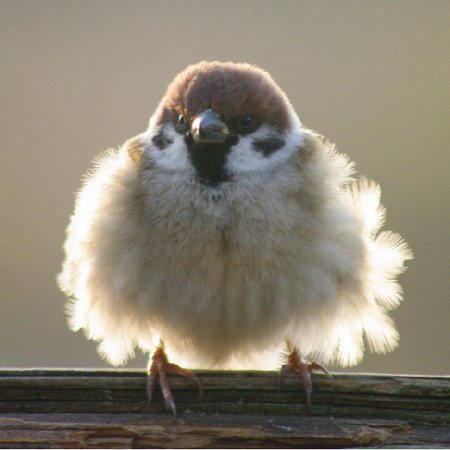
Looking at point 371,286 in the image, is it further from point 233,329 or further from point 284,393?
point 284,393

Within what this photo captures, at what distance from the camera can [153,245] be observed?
2873 mm

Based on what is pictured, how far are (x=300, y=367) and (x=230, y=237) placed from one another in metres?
0.49

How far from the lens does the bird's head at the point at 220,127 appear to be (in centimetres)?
290

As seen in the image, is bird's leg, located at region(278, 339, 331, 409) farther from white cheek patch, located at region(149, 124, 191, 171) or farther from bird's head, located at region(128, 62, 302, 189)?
white cheek patch, located at region(149, 124, 191, 171)

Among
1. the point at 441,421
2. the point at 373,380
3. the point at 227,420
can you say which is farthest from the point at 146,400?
the point at 441,421

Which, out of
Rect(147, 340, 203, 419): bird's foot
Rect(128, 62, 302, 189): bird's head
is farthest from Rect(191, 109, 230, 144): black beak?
Rect(147, 340, 203, 419): bird's foot

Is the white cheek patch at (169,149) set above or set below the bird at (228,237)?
above

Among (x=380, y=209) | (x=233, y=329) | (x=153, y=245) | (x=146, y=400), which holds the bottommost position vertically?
(x=146, y=400)

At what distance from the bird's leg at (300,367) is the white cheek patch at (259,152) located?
68 centimetres

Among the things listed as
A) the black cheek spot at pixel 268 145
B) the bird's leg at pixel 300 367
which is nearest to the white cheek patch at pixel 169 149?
the black cheek spot at pixel 268 145

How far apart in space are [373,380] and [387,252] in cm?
103

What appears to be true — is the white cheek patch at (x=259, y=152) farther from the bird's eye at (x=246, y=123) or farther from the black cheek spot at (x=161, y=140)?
the black cheek spot at (x=161, y=140)

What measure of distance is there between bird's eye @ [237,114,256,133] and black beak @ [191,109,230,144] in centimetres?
8

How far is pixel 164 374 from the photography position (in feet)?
8.48
